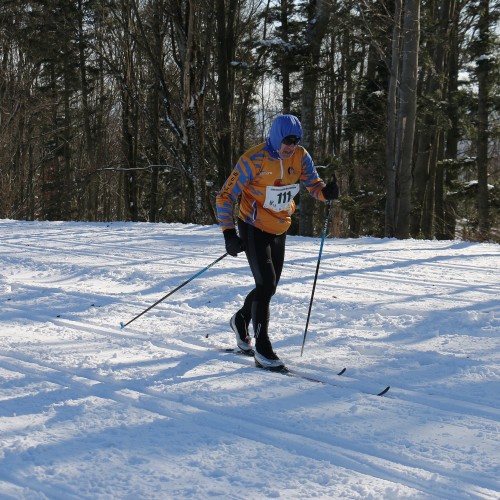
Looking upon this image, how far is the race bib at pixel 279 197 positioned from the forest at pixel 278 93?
10921 millimetres

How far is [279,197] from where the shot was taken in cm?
442

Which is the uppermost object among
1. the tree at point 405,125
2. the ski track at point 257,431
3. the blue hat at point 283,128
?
the tree at point 405,125

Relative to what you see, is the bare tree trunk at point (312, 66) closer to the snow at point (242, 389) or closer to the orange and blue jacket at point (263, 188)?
the snow at point (242, 389)

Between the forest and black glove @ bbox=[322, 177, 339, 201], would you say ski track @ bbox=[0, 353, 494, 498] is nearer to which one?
black glove @ bbox=[322, 177, 339, 201]

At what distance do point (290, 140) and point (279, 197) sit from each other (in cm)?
45

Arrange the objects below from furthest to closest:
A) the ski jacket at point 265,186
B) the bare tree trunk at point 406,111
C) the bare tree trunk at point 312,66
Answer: the bare tree trunk at point 312,66, the bare tree trunk at point 406,111, the ski jacket at point 265,186

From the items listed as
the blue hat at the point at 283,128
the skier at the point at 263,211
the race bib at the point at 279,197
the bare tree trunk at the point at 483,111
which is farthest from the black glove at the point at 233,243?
the bare tree trunk at the point at 483,111

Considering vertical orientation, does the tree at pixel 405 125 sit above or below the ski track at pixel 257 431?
above

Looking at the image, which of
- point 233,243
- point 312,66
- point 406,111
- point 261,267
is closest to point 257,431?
point 261,267

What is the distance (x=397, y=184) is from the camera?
1511cm

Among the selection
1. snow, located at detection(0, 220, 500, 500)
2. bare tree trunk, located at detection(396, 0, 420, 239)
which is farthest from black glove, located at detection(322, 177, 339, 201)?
bare tree trunk, located at detection(396, 0, 420, 239)

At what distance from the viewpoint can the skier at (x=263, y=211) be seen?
4.32 m

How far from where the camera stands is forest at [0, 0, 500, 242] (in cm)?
1520

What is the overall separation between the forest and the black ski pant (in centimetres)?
1099
